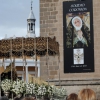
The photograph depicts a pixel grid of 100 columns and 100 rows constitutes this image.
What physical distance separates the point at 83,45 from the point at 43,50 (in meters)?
5.01

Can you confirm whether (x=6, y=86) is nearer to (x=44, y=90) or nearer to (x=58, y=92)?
(x=44, y=90)

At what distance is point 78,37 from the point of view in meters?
19.8

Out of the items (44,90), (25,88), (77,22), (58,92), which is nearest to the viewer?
(25,88)

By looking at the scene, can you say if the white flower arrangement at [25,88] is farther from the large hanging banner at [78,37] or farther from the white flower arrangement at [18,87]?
the large hanging banner at [78,37]

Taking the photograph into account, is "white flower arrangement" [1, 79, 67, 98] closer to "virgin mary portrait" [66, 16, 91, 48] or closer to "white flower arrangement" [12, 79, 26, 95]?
"white flower arrangement" [12, 79, 26, 95]

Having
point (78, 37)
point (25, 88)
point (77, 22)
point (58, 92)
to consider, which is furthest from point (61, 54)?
point (25, 88)

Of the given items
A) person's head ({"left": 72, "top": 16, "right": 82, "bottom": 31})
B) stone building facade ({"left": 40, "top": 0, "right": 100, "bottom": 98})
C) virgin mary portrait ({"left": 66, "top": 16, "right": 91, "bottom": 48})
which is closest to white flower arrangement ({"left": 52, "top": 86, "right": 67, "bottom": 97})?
stone building facade ({"left": 40, "top": 0, "right": 100, "bottom": 98})

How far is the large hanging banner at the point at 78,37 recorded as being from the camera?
64.5ft

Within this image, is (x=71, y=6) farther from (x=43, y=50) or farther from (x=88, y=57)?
(x=43, y=50)

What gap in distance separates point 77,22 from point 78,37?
0.73 metres

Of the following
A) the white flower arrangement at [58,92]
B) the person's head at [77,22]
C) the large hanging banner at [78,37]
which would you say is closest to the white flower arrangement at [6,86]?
the white flower arrangement at [58,92]

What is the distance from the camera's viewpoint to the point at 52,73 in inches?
791

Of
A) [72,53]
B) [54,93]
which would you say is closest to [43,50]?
[54,93]

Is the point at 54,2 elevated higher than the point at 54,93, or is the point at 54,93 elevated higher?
the point at 54,2
